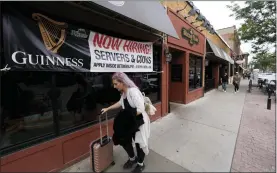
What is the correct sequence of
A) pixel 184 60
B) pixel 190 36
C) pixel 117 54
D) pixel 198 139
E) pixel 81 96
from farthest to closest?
pixel 190 36
pixel 184 60
pixel 198 139
pixel 117 54
pixel 81 96

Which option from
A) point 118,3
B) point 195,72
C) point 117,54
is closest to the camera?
point 118,3

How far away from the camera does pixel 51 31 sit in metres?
2.82

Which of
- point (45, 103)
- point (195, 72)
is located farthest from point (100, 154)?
point (195, 72)

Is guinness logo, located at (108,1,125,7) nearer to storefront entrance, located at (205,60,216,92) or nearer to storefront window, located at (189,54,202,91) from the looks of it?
storefront window, located at (189,54,202,91)

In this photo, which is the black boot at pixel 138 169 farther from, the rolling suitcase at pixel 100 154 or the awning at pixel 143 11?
the awning at pixel 143 11

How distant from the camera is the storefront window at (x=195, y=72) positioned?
9.21 metres

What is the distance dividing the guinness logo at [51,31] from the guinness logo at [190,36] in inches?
225

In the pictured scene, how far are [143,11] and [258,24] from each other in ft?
54.8

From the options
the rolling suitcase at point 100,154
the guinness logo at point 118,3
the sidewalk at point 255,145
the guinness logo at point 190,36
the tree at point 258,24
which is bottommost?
the sidewalk at point 255,145

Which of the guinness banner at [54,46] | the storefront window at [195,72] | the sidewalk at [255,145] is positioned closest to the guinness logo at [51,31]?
the guinness banner at [54,46]

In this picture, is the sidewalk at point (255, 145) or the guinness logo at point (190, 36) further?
the guinness logo at point (190, 36)

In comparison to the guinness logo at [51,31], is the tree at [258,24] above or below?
above

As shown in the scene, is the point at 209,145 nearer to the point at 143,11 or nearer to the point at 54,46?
the point at 143,11

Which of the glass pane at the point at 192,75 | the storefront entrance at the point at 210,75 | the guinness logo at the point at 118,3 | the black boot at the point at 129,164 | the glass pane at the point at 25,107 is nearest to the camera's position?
the glass pane at the point at 25,107
